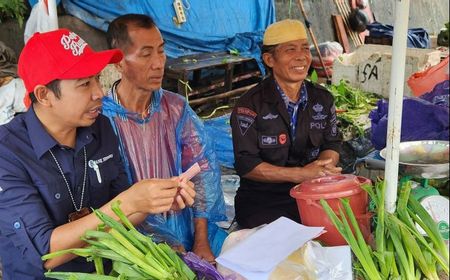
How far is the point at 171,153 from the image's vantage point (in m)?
2.46

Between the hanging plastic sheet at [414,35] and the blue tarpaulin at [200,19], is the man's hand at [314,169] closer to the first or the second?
the blue tarpaulin at [200,19]

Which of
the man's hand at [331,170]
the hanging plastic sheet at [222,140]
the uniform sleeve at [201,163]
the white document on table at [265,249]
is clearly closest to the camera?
the white document on table at [265,249]

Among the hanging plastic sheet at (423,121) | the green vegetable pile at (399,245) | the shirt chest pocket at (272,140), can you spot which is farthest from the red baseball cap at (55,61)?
the hanging plastic sheet at (423,121)

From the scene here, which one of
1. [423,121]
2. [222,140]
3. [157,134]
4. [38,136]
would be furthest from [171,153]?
[222,140]

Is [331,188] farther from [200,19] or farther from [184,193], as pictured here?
[200,19]

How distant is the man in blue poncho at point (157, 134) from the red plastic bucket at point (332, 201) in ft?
2.64

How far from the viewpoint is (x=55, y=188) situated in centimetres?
177

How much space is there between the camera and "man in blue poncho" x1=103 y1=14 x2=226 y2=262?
7.66ft

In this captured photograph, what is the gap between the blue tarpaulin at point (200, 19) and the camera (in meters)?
6.43

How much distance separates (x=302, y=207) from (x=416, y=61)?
13.8 ft

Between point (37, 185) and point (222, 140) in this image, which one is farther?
point (222, 140)

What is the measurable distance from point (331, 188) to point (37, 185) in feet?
3.54

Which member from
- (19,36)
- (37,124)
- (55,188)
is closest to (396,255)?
(55,188)

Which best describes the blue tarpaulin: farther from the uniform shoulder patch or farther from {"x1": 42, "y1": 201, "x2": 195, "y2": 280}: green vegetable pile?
{"x1": 42, "y1": 201, "x2": 195, "y2": 280}: green vegetable pile
